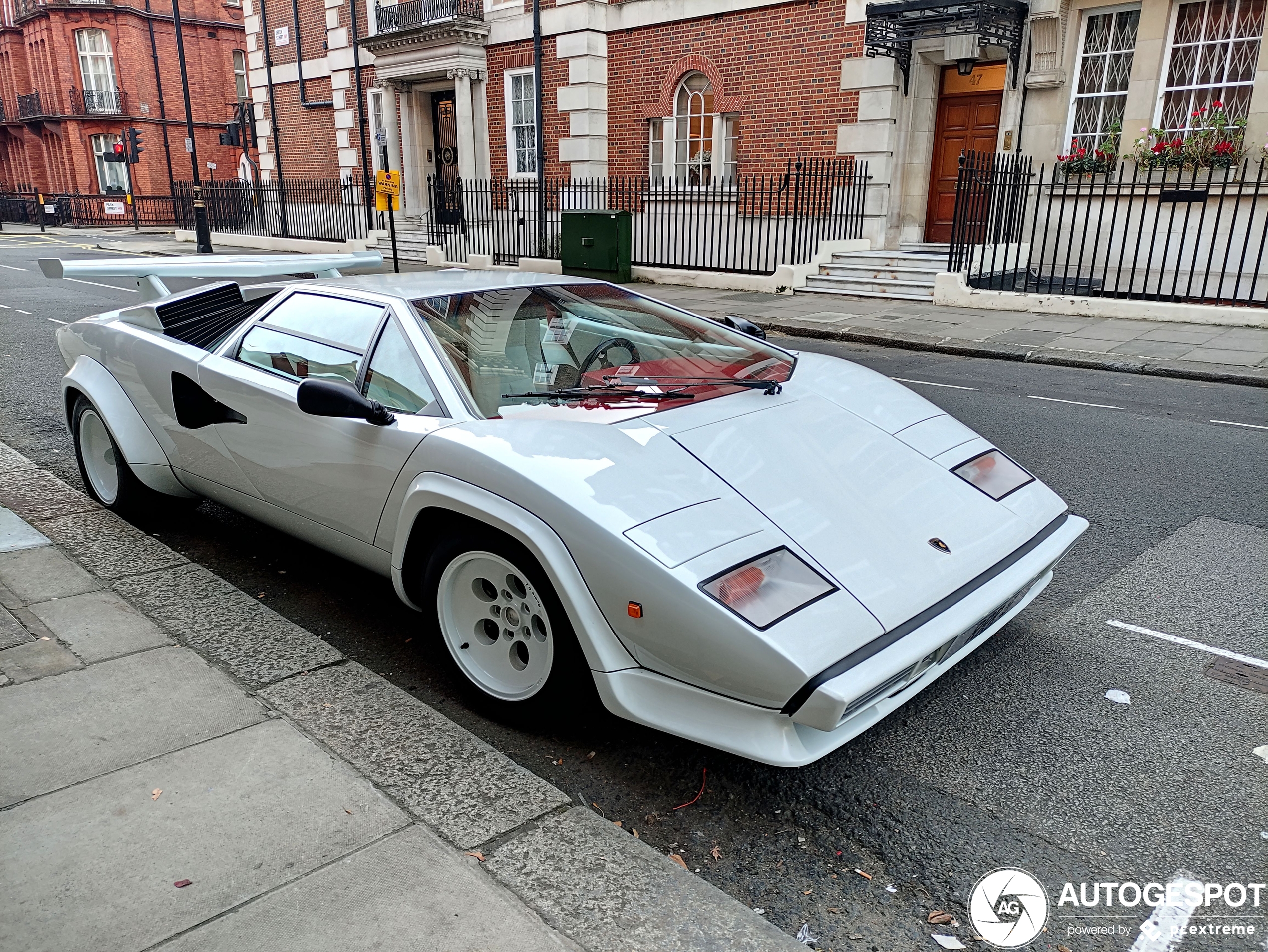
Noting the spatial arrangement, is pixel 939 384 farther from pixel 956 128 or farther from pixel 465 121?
pixel 465 121

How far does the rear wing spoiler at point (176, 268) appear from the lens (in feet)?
14.7

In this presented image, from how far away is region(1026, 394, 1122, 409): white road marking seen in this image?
7.81 m

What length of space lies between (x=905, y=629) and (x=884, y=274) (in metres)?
13.6

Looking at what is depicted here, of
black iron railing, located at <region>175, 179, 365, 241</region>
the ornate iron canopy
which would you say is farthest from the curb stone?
black iron railing, located at <region>175, 179, 365, 241</region>

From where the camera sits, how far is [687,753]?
9.52 feet

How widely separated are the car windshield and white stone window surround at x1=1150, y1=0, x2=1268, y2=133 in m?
12.8

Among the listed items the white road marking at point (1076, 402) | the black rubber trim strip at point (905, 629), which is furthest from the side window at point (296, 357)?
the white road marking at point (1076, 402)

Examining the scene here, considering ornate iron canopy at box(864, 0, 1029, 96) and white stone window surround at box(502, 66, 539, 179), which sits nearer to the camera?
ornate iron canopy at box(864, 0, 1029, 96)

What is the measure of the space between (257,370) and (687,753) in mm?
2392

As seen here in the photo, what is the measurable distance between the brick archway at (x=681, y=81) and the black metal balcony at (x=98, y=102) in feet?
118

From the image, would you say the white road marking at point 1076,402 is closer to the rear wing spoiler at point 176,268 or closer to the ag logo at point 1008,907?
the rear wing spoiler at point 176,268

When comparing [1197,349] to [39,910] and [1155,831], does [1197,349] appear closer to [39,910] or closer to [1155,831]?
[1155,831]

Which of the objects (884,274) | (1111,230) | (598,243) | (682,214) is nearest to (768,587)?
(1111,230)

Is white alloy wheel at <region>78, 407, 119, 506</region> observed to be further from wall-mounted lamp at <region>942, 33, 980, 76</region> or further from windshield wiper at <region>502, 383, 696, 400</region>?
wall-mounted lamp at <region>942, 33, 980, 76</region>
